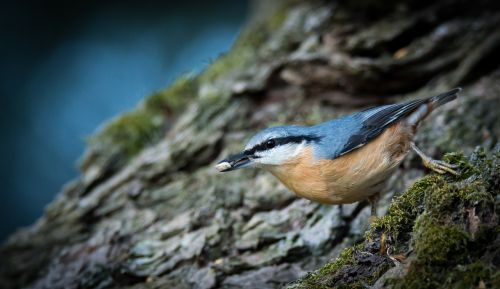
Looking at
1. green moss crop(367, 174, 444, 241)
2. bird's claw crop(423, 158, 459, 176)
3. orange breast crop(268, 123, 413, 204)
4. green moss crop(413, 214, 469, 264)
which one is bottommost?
green moss crop(413, 214, 469, 264)

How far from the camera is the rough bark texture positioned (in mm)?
3594

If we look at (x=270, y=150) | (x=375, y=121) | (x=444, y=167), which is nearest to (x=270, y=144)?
(x=270, y=150)

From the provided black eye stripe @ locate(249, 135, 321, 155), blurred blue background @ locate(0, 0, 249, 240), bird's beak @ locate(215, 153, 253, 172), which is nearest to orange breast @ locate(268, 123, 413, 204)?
black eye stripe @ locate(249, 135, 321, 155)

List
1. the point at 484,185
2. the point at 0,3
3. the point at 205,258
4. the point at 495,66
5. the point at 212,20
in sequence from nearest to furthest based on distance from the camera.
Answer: the point at 484,185 < the point at 205,258 < the point at 495,66 < the point at 0,3 < the point at 212,20

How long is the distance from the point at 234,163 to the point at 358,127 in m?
0.84

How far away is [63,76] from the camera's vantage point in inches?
329

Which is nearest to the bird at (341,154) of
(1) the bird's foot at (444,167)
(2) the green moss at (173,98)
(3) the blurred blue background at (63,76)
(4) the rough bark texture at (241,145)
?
(1) the bird's foot at (444,167)

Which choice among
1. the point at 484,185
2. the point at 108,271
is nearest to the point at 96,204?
the point at 108,271

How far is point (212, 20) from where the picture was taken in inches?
342

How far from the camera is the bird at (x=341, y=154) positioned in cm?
313

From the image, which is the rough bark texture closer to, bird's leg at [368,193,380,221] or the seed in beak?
bird's leg at [368,193,380,221]

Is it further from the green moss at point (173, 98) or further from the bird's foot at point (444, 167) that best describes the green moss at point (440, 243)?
the green moss at point (173, 98)

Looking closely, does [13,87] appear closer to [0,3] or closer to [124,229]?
[0,3]

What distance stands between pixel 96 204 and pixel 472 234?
3289 mm
